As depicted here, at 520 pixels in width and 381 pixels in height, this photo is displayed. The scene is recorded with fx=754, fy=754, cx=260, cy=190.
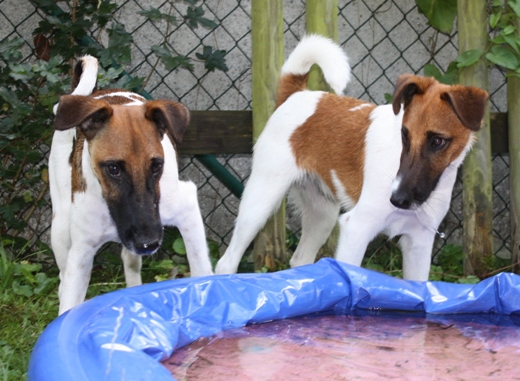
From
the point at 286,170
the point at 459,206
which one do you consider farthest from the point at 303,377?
the point at 459,206

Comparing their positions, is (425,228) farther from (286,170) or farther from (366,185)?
(286,170)

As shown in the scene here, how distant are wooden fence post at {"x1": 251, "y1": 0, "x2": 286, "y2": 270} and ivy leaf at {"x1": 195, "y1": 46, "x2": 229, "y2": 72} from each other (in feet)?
1.45

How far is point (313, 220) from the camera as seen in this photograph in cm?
442

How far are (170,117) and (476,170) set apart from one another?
2151 mm

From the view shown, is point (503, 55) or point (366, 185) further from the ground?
point (503, 55)

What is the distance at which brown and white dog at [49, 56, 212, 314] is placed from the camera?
299 cm

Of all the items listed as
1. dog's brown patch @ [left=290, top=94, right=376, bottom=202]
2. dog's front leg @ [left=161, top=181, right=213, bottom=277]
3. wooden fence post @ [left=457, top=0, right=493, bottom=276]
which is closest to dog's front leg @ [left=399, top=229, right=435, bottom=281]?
dog's brown patch @ [left=290, top=94, right=376, bottom=202]

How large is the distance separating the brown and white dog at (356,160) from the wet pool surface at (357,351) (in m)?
0.50

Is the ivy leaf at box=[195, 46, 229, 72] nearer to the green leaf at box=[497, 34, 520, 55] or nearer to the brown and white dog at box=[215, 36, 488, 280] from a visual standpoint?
the brown and white dog at box=[215, 36, 488, 280]

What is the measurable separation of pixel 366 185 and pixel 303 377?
123 cm

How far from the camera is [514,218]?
458cm

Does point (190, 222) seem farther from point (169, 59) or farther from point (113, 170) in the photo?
point (169, 59)

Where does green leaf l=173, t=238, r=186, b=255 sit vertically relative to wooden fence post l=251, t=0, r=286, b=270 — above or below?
below

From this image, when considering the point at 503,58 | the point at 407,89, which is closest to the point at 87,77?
the point at 407,89
